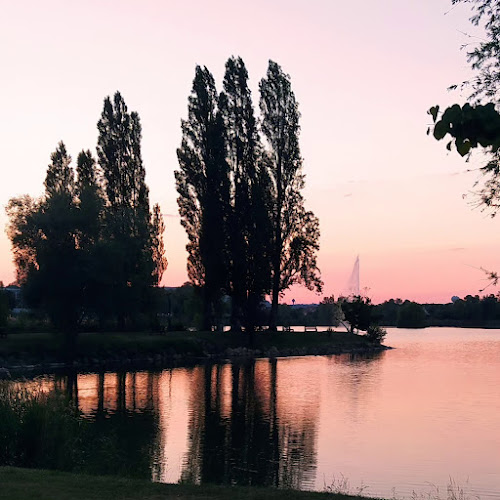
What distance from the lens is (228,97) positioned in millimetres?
71375

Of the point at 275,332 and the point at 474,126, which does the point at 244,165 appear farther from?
the point at 474,126

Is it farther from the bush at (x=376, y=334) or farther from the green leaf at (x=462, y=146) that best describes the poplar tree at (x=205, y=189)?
the green leaf at (x=462, y=146)

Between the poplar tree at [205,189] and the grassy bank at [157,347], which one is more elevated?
the poplar tree at [205,189]

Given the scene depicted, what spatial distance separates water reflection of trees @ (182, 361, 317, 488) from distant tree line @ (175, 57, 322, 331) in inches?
909

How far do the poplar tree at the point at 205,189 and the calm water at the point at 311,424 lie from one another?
46.2 ft

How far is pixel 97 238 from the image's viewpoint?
5816 cm

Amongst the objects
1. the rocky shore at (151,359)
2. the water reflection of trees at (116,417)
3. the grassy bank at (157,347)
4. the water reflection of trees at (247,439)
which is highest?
the grassy bank at (157,347)

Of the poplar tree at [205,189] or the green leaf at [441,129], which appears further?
the poplar tree at [205,189]

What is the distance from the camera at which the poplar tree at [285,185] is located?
72062mm

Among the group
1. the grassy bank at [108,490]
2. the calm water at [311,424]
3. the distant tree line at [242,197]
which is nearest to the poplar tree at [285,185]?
the distant tree line at [242,197]

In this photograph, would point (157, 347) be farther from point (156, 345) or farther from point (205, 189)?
point (205, 189)

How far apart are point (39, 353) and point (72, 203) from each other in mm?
12949

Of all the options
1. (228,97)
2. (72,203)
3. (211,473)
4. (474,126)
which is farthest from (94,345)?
(474,126)

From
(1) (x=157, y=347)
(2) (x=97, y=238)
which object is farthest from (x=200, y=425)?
(1) (x=157, y=347)
